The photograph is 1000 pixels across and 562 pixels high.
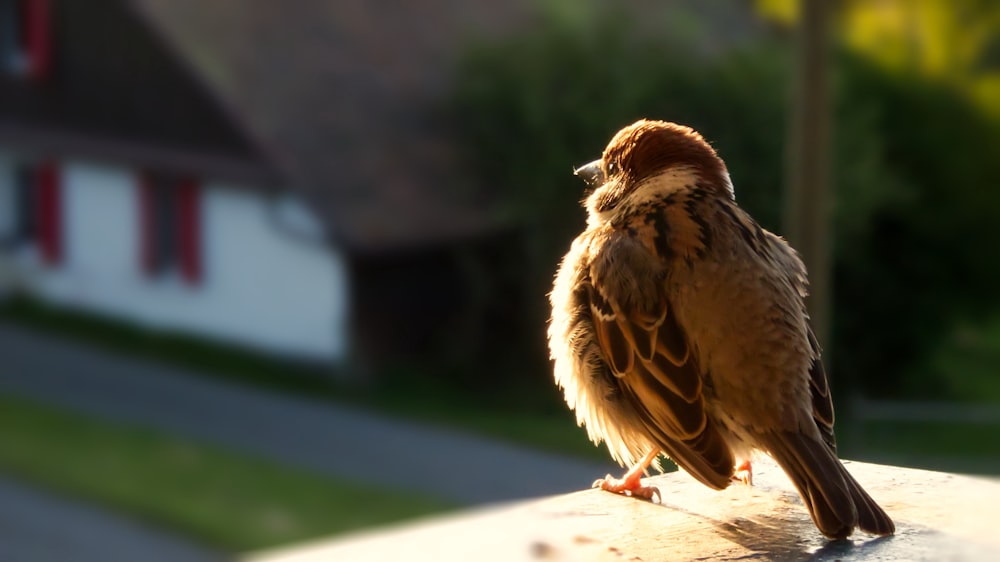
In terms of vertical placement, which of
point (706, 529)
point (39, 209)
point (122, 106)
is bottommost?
point (706, 529)

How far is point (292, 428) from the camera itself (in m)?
16.2

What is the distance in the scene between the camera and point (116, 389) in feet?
57.3

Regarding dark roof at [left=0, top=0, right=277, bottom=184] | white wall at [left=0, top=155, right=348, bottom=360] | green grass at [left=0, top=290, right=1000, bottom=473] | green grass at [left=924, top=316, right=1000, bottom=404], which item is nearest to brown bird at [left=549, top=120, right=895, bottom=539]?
green grass at [left=0, top=290, right=1000, bottom=473]

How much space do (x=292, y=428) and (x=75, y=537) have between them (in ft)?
12.2

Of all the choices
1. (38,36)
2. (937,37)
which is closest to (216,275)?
(38,36)

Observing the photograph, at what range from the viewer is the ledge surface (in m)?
2.89

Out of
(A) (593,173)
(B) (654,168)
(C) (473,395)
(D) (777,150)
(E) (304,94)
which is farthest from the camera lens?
(E) (304,94)

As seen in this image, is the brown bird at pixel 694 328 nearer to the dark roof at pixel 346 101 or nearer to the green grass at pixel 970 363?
the dark roof at pixel 346 101

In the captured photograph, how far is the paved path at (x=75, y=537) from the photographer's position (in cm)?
1230

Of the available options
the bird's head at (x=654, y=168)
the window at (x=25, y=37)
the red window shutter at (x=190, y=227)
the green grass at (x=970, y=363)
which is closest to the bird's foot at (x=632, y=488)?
the bird's head at (x=654, y=168)

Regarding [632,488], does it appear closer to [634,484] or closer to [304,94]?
[634,484]

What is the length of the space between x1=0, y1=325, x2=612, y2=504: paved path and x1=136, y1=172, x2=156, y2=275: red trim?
1386mm

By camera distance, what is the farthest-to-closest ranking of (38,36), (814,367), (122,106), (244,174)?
(38,36) < (122,106) < (244,174) < (814,367)

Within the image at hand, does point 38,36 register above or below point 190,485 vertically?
above
